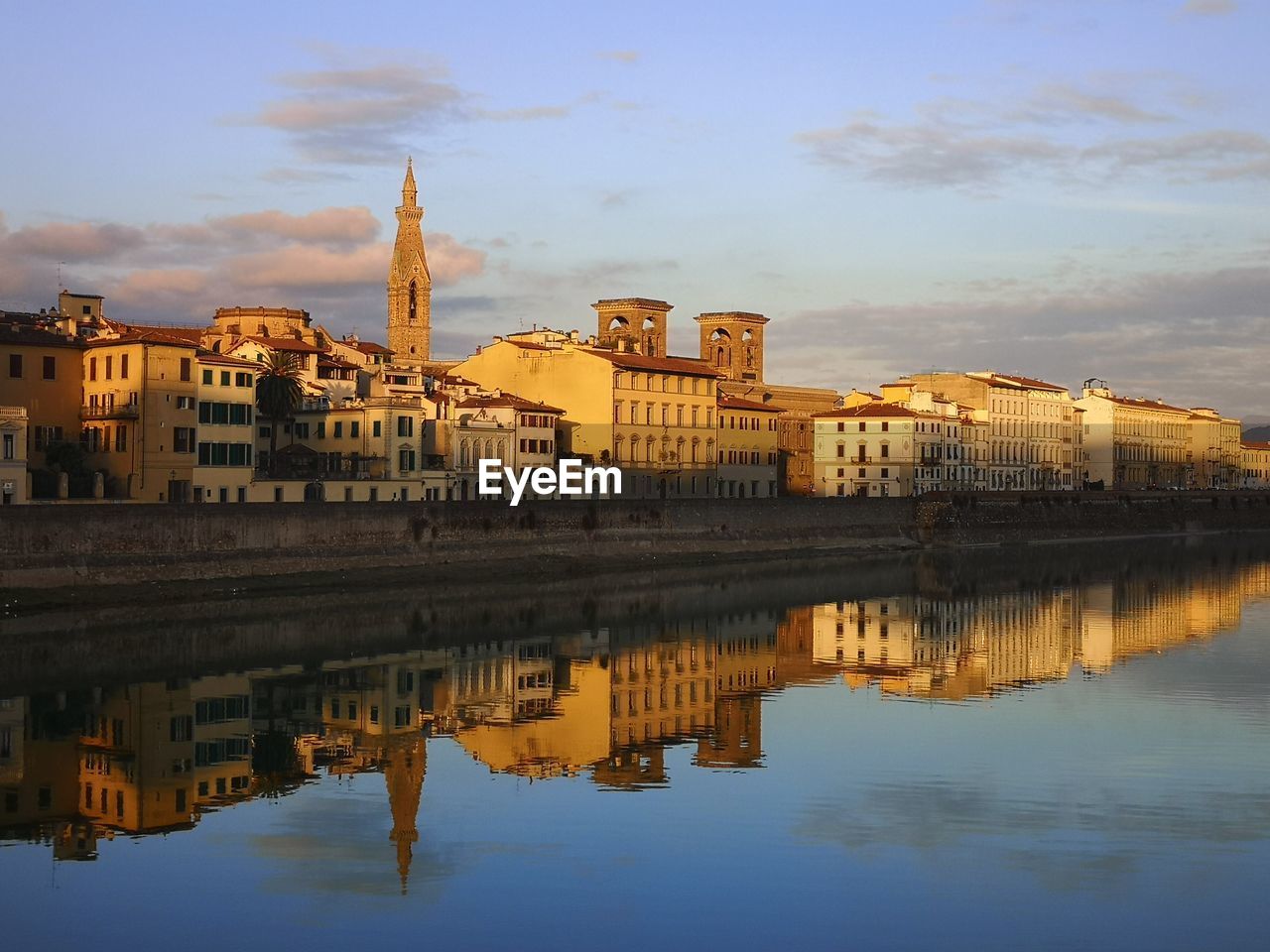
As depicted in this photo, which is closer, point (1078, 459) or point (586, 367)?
point (586, 367)

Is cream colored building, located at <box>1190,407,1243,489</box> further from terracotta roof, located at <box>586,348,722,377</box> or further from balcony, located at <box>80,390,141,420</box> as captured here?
balcony, located at <box>80,390,141,420</box>

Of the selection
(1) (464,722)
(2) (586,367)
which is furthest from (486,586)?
(2) (586,367)

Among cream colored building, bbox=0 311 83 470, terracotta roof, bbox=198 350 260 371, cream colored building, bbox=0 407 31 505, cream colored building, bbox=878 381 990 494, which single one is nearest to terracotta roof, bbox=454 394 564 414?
terracotta roof, bbox=198 350 260 371

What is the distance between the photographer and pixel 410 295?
155 metres

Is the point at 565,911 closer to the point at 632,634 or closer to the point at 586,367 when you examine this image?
the point at 632,634

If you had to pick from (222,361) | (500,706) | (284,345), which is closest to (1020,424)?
(284,345)

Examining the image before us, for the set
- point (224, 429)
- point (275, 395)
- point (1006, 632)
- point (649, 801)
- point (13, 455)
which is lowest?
point (649, 801)

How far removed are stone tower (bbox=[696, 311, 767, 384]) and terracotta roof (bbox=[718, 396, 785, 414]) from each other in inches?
1085

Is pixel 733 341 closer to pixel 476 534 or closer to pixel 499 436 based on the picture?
pixel 499 436

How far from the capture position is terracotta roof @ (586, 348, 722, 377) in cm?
10206

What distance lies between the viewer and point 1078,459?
518 feet

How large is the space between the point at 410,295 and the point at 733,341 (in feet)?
106

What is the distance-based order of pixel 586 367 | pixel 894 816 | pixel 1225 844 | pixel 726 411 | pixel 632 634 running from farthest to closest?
1. pixel 726 411
2. pixel 586 367
3. pixel 632 634
4. pixel 894 816
5. pixel 1225 844

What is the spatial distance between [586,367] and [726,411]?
15.5 meters
